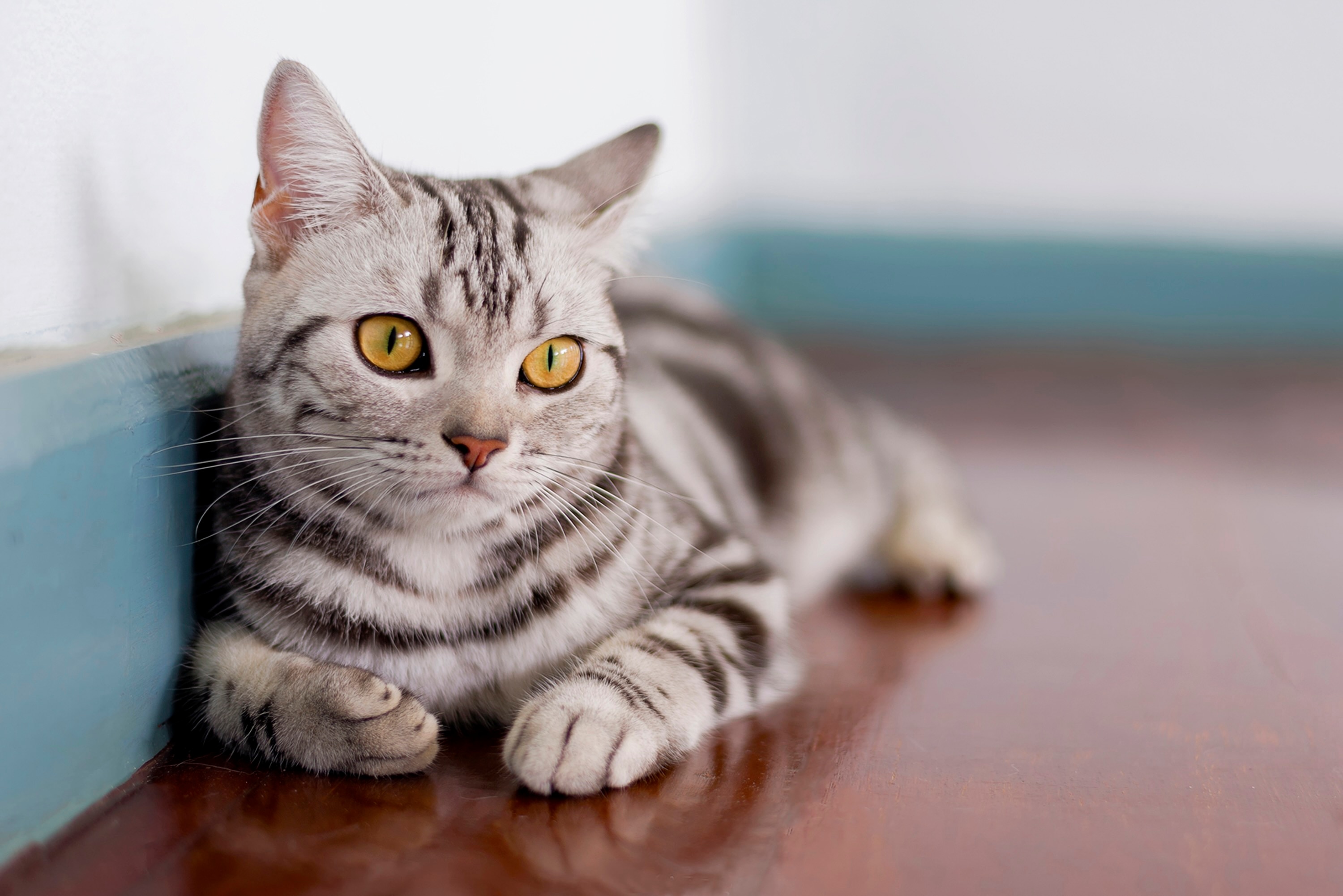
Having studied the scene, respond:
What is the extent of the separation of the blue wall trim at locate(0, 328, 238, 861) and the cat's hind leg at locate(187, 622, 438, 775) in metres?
0.08

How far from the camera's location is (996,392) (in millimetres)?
3061

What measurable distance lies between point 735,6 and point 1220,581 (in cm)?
271

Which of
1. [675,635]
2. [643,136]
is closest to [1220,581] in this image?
[675,635]

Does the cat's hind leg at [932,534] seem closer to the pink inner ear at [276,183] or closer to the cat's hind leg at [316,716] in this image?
the cat's hind leg at [316,716]

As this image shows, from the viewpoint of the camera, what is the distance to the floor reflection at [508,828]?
0.87 metres

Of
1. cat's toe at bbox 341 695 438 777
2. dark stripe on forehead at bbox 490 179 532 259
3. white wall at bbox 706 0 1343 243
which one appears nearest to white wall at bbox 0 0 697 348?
dark stripe on forehead at bbox 490 179 532 259

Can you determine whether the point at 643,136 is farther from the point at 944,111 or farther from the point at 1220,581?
the point at 944,111

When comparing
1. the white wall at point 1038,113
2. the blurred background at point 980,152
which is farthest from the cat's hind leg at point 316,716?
the white wall at point 1038,113

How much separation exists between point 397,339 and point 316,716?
0.35 m

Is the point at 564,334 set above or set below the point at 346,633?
above

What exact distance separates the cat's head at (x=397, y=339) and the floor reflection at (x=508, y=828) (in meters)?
0.25

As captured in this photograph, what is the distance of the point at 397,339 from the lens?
102 centimetres

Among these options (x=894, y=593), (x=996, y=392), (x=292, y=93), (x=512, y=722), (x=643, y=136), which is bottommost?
(x=996, y=392)

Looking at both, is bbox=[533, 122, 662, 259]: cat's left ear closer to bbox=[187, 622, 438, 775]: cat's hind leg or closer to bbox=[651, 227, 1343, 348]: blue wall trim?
bbox=[187, 622, 438, 775]: cat's hind leg
